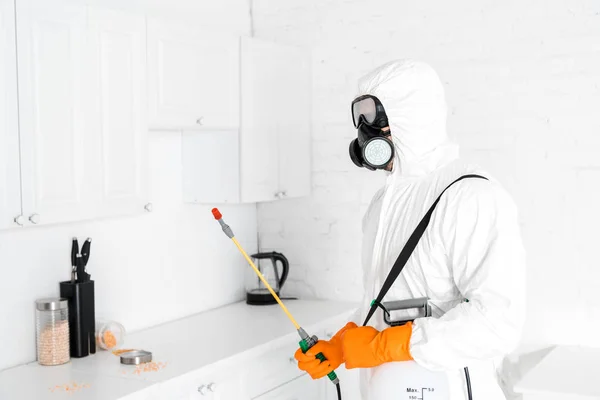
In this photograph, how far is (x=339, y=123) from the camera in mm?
3512

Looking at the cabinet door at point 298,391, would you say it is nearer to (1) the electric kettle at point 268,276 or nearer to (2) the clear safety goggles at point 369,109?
(1) the electric kettle at point 268,276

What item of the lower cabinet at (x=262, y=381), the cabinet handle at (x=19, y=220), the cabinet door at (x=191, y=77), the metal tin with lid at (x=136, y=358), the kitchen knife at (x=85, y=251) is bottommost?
the lower cabinet at (x=262, y=381)

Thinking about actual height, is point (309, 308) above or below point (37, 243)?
below

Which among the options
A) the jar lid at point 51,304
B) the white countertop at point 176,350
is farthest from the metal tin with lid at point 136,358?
the jar lid at point 51,304

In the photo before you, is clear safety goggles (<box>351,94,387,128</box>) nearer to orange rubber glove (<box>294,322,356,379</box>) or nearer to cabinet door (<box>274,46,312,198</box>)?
orange rubber glove (<box>294,322,356,379</box>)

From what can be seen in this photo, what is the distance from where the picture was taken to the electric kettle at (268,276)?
3.41 metres

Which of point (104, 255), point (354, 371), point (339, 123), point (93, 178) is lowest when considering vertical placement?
point (354, 371)

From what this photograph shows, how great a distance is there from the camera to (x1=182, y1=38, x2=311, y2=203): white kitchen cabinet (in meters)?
3.14

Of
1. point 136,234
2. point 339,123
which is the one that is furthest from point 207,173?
point 339,123

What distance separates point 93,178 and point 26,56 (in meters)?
0.44

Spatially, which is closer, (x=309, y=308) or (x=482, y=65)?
(x=482, y=65)

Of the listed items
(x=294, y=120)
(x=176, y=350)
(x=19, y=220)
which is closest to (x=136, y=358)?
(x=176, y=350)

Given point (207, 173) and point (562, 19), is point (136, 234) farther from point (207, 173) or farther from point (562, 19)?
point (562, 19)

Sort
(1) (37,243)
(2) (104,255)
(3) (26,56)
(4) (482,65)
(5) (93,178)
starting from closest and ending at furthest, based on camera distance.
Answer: (3) (26,56)
(5) (93,178)
(1) (37,243)
(2) (104,255)
(4) (482,65)
